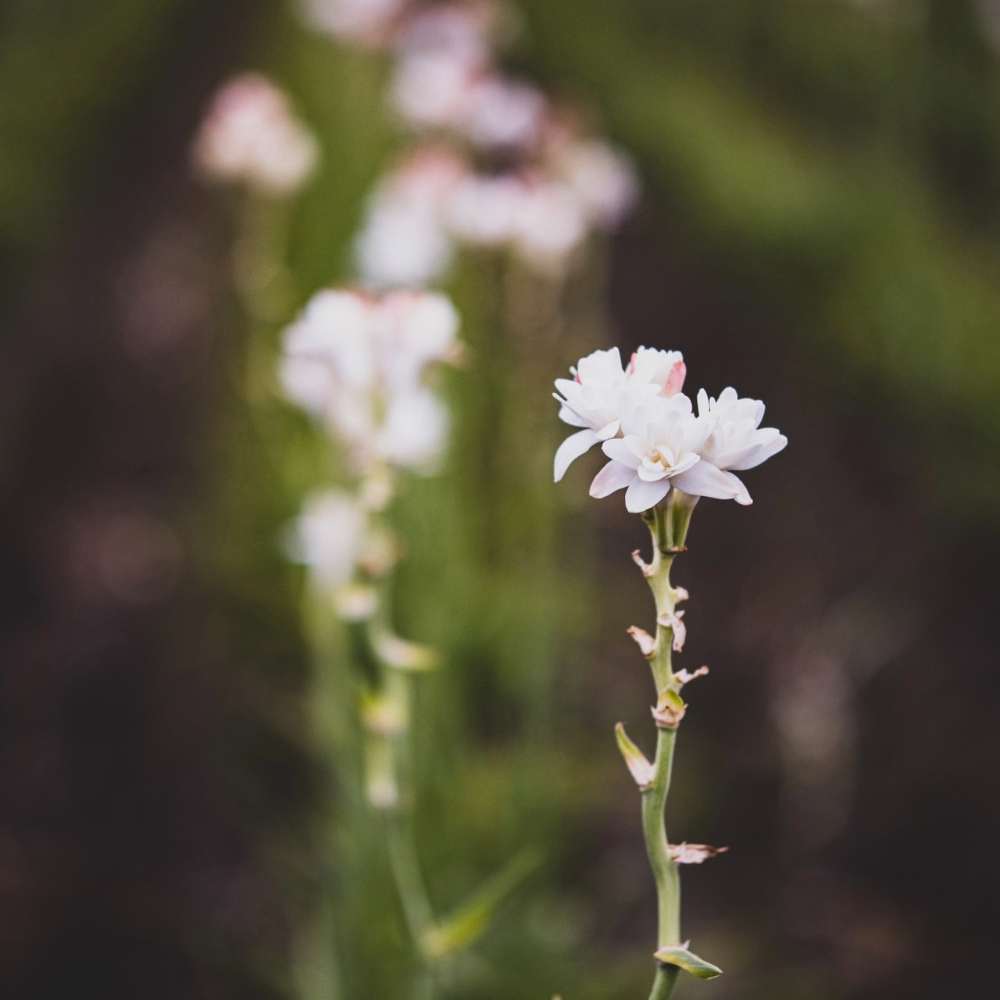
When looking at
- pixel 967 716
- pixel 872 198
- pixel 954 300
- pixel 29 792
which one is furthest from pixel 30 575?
pixel 872 198

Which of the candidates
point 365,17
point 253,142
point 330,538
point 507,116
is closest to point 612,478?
point 330,538

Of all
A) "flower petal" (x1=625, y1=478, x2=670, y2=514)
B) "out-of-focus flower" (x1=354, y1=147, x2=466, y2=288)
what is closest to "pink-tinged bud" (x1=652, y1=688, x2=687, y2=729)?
"flower petal" (x1=625, y1=478, x2=670, y2=514)

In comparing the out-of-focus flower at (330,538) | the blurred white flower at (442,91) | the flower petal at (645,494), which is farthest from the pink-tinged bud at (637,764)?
the blurred white flower at (442,91)

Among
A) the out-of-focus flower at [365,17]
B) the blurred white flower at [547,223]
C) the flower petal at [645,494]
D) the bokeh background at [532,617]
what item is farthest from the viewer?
the out-of-focus flower at [365,17]

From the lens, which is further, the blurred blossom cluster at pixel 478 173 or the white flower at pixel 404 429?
the blurred blossom cluster at pixel 478 173

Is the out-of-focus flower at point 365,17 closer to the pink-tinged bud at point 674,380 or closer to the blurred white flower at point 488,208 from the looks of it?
the blurred white flower at point 488,208

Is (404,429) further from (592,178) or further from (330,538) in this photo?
(592,178)
